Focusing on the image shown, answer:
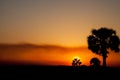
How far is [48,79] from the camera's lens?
32000 mm

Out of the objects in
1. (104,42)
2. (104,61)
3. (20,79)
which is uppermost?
(104,42)

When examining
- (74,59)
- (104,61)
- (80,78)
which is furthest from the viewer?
(74,59)

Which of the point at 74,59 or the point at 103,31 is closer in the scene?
the point at 103,31

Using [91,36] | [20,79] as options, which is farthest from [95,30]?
[20,79]

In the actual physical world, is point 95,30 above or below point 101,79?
above

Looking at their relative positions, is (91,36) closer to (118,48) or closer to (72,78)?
(118,48)

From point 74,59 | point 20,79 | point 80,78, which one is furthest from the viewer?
point 74,59

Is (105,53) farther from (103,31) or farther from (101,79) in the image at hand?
(101,79)

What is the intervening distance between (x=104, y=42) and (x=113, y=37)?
7.31 ft

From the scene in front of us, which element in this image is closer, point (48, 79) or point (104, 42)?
point (48, 79)

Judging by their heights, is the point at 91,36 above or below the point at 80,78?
above

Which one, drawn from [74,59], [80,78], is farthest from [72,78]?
[74,59]

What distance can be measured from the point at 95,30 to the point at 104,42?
3.30m

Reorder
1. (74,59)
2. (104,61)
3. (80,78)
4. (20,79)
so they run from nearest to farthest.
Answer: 1. (20,79)
2. (80,78)
3. (104,61)
4. (74,59)
